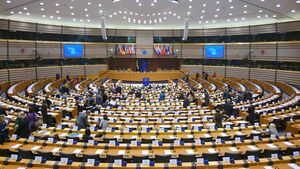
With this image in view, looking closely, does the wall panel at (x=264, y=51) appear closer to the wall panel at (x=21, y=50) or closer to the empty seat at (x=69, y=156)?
the wall panel at (x=21, y=50)

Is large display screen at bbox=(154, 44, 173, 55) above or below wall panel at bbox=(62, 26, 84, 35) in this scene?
below

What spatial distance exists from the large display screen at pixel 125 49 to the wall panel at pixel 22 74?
1263cm

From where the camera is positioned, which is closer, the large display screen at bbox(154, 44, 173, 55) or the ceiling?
the ceiling

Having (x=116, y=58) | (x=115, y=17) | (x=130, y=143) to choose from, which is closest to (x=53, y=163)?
(x=130, y=143)

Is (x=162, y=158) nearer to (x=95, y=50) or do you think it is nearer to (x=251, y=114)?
(x=251, y=114)

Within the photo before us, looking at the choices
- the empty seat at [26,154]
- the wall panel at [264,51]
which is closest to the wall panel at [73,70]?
the wall panel at [264,51]

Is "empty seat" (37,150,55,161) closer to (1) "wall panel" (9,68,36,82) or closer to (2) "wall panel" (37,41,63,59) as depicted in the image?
(1) "wall panel" (9,68,36,82)

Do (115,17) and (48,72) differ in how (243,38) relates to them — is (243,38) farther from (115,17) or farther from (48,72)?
(48,72)

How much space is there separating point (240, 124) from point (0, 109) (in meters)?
11.5

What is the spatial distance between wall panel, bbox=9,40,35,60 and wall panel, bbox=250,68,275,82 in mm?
28571

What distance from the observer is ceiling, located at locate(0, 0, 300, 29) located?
2341cm

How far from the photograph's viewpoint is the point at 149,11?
28.2 metres

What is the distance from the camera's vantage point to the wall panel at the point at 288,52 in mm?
29578

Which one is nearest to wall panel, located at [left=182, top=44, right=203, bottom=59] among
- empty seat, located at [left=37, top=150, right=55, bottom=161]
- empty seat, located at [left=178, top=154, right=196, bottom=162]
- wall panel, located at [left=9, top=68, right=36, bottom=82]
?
wall panel, located at [left=9, top=68, right=36, bottom=82]
